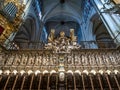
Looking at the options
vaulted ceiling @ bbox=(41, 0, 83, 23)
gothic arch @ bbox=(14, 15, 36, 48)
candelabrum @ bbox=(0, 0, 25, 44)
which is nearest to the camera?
candelabrum @ bbox=(0, 0, 25, 44)

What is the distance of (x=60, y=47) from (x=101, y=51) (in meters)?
1.72

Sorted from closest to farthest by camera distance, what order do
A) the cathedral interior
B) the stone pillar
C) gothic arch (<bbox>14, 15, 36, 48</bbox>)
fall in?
1. the cathedral interior
2. the stone pillar
3. gothic arch (<bbox>14, 15, 36, 48</bbox>)

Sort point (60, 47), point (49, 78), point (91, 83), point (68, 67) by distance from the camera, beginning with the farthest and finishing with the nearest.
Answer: point (60, 47)
point (68, 67)
point (49, 78)
point (91, 83)

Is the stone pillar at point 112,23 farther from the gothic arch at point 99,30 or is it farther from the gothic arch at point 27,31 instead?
the gothic arch at point 27,31

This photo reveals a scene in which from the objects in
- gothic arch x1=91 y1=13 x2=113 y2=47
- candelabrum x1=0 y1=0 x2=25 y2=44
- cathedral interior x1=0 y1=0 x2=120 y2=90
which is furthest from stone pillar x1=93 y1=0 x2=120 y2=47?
gothic arch x1=91 y1=13 x2=113 y2=47

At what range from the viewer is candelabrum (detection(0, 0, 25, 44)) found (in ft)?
23.6

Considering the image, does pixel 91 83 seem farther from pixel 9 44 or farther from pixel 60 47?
pixel 9 44

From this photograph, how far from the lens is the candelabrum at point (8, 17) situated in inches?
284

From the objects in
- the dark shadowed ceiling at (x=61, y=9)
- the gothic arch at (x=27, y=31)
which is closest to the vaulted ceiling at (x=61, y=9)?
the dark shadowed ceiling at (x=61, y=9)

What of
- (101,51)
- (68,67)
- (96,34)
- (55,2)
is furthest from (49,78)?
(55,2)

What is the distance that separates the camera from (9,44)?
8.28 metres

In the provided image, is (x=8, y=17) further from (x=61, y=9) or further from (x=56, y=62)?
(x=61, y=9)

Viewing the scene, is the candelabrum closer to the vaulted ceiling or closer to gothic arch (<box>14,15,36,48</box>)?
gothic arch (<box>14,15,36,48</box>)

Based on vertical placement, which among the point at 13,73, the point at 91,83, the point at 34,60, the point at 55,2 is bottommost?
the point at 91,83
